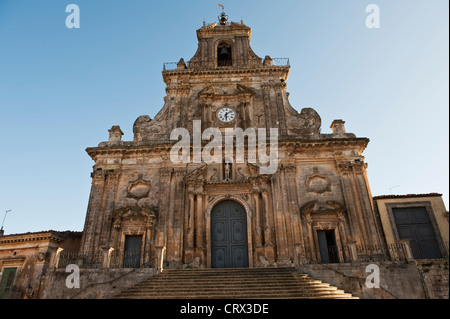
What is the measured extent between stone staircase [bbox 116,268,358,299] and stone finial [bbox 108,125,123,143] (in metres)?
9.48

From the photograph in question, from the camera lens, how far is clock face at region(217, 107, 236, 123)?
64.0 ft

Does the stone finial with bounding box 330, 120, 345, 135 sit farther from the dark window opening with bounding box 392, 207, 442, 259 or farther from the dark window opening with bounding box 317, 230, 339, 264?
the dark window opening with bounding box 317, 230, 339, 264

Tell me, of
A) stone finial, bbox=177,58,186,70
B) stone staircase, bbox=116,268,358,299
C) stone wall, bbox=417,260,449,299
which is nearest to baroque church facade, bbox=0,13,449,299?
stone wall, bbox=417,260,449,299

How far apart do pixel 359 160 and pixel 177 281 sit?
37.8 feet

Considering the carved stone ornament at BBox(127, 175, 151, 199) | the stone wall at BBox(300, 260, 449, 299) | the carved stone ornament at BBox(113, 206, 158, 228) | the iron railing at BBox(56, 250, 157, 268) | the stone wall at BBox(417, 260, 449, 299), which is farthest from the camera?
the carved stone ornament at BBox(127, 175, 151, 199)

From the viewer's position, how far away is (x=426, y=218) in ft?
52.4

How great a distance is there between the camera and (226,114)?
1969 cm

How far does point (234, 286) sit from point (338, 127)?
38.6 feet

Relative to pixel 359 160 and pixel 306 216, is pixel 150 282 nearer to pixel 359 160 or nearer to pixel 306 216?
pixel 306 216

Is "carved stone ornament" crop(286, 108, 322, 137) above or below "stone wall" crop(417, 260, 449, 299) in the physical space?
above

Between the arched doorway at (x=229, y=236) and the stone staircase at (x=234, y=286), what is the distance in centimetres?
293

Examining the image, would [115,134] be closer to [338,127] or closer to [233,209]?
[233,209]

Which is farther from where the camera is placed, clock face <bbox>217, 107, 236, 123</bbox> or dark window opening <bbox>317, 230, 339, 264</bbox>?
clock face <bbox>217, 107, 236, 123</bbox>
